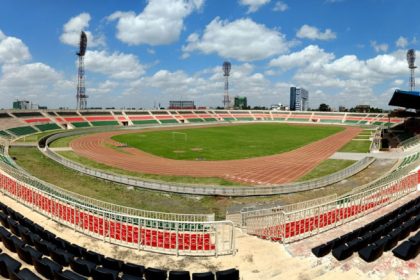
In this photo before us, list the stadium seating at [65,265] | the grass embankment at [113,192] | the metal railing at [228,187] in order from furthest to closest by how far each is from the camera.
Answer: the metal railing at [228,187] → the grass embankment at [113,192] → the stadium seating at [65,265]

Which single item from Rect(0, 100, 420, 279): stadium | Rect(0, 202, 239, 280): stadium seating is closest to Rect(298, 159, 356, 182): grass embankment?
Rect(0, 100, 420, 279): stadium

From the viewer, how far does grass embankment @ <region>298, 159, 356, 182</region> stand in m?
32.7

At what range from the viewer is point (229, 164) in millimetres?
38406

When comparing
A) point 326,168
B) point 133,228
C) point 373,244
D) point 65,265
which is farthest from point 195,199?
point 326,168

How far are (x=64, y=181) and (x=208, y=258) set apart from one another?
2398cm

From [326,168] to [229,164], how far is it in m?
10.6

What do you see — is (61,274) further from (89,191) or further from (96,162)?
(96,162)

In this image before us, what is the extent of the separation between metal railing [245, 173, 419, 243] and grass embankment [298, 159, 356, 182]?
527 inches

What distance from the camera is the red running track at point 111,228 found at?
1152cm

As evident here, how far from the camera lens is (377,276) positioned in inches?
364

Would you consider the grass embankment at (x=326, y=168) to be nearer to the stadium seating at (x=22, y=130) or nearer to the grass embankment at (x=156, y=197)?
the grass embankment at (x=156, y=197)

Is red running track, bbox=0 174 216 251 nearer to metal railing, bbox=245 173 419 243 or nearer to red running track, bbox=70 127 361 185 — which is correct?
metal railing, bbox=245 173 419 243

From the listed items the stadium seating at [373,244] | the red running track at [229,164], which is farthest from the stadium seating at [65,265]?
the red running track at [229,164]

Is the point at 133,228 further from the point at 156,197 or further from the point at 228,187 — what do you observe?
the point at 228,187
